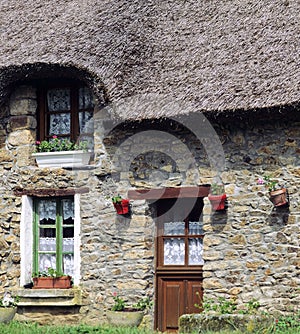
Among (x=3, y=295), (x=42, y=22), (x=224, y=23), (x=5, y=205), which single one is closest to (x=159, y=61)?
(x=224, y=23)

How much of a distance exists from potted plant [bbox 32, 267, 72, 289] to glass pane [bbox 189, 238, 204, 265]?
198cm

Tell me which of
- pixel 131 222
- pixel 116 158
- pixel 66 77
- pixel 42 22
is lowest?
pixel 131 222

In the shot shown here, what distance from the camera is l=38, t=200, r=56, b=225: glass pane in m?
14.9

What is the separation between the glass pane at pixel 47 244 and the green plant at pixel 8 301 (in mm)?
877

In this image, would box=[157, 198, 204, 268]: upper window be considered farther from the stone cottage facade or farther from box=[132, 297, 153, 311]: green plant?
box=[132, 297, 153, 311]: green plant

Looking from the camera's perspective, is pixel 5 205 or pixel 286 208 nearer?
pixel 286 208

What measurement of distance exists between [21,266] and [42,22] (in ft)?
13.2

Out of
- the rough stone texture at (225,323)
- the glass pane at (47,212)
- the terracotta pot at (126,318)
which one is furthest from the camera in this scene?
the glass pane at (47,212)

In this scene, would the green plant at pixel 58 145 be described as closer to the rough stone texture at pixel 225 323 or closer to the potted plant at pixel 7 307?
the potted plant at pixel 7 307

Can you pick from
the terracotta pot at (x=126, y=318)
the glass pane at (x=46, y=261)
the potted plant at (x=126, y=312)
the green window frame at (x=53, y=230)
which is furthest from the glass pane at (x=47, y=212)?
the terracotta pot at (x=126, y=318)

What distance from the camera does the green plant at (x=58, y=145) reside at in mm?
14587

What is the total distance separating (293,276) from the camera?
42.2 ft

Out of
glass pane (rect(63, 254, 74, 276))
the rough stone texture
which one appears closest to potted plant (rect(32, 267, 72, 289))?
glass pane (rect(63, 254, 74, 276))

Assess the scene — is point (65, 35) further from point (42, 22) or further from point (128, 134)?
point (128, 134)
